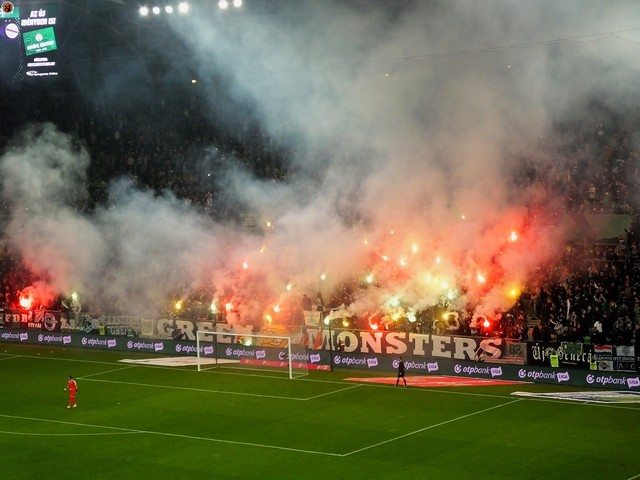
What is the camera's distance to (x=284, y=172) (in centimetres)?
4012

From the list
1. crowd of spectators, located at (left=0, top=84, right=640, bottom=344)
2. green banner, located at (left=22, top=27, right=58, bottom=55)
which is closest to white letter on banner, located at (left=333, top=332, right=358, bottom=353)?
crowd of spectators, located at (left=0, top=84, right=640, bottom=344)

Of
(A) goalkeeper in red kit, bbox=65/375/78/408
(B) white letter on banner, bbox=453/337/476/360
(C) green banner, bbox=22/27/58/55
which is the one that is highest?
(C) green banner, bbox=22/27/58/55

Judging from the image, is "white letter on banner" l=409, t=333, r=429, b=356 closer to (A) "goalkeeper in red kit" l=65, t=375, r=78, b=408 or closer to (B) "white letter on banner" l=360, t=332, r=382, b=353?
(B) "white letter on banner" l=360, t=332, r=382, b=353

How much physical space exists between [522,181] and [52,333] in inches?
789

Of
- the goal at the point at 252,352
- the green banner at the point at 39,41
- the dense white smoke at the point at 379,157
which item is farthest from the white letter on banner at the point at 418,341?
the green banner at the point at 39,41

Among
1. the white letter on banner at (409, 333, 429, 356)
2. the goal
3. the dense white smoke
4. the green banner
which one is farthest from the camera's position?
the green banner

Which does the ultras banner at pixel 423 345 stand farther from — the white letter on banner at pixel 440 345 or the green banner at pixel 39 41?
the green banner at pixel 39 41

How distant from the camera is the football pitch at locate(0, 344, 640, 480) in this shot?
20.0m

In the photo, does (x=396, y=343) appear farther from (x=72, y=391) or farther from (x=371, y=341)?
(x=72, y=391)

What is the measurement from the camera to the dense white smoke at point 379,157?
3325cm

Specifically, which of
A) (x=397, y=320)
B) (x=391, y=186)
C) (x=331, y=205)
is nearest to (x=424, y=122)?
(x=391, y=186)

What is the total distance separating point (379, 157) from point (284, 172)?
5047 mm

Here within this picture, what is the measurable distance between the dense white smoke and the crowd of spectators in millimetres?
750

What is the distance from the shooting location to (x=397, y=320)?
33812mm
